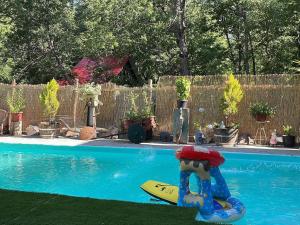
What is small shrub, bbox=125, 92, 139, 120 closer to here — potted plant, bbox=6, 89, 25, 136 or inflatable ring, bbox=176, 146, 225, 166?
potted plant, bbox=6, 89, 25, 136

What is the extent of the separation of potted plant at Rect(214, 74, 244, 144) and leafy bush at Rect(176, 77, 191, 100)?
43.1 inches

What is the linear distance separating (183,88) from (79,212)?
31.4 ft

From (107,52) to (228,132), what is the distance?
32.5 ft

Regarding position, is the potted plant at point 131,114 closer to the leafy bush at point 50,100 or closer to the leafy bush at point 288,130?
the leafy bush at point 50,100

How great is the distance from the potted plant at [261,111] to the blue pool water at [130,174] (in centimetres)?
213

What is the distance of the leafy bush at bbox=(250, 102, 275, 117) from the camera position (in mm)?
13828

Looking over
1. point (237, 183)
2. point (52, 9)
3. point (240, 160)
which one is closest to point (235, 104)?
point (240, 160)

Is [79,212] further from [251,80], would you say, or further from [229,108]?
[251,80]

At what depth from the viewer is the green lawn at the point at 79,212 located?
476 centimetres

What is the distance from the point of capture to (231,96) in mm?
14055

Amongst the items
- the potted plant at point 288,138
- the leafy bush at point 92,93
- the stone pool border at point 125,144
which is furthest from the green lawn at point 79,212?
the leafy bush at point 92,93

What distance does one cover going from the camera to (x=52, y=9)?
23.0m

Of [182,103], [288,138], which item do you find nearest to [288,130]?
[288,138]

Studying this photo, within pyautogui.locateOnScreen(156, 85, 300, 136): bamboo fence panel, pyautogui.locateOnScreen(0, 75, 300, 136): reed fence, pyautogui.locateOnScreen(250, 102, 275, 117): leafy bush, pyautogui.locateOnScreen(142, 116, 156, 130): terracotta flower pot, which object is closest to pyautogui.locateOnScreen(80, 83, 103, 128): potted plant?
pyautogui.locateOnScreen(0, 75, 300, 136): reed fence
